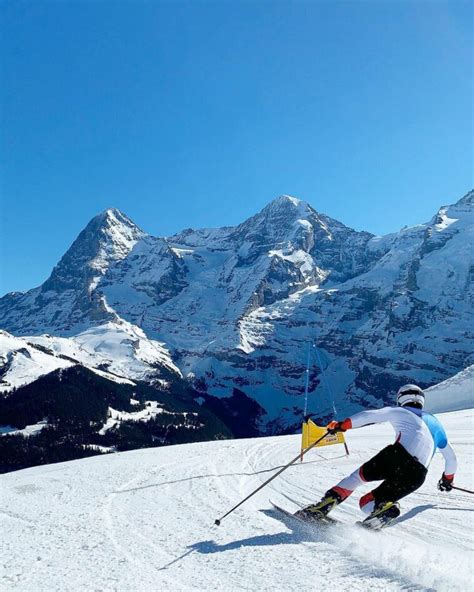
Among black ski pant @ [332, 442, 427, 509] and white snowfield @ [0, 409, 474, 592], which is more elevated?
black ski pant @ [332, 442, 427, 509]

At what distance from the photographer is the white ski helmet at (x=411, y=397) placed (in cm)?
761

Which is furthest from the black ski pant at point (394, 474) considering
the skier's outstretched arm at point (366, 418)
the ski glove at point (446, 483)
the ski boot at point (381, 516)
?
the ski glove at point (446, 483)

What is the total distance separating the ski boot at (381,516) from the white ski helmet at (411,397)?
1.51 m

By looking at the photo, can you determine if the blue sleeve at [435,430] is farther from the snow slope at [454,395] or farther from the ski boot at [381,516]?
the snow slope at [454,395]

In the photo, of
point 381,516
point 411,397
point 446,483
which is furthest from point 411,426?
point 446,483

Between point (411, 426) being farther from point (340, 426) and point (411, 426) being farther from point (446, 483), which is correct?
point (446, 483)

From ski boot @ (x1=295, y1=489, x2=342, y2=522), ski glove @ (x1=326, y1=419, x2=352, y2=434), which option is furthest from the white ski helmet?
ski boot @ (x1=295, y1=489, x2=342, y2=522)

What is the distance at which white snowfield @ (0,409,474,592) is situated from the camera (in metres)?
5.46

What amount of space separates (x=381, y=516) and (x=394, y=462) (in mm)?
784

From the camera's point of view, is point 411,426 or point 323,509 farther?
point 323,509

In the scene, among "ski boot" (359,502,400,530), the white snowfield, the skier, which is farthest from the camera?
the skier

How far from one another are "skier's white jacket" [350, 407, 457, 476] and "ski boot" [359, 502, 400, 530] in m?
0.80

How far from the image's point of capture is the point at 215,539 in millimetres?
7164

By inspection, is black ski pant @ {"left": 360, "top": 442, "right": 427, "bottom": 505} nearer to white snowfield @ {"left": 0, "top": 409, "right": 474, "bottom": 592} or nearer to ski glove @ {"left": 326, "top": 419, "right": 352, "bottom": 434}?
white snowfield @ {"left": 0, "top": 409, "right": 474, "bottom": 592}
